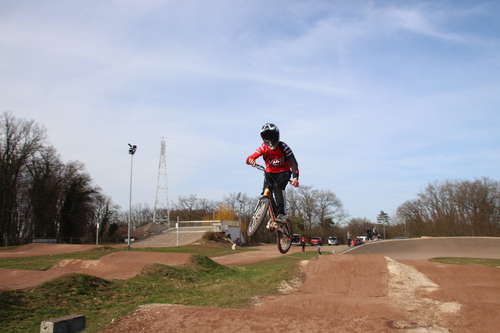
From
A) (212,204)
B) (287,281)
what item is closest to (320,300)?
(287,281)

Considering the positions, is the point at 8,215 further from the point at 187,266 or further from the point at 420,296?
the point at 420,296

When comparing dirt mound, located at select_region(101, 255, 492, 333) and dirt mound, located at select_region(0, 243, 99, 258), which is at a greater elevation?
dirt mound, located at select_region(101, 255, 492, 333)

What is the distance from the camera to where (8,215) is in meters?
56.6

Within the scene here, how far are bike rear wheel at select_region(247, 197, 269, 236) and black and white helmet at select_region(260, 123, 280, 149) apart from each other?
1141mm

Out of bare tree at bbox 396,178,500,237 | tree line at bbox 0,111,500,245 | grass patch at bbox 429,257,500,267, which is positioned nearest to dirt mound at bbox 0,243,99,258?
tree line at bbox 0,111,500,245

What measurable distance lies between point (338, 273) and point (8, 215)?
185 feet

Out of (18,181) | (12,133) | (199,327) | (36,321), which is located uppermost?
(12,133)

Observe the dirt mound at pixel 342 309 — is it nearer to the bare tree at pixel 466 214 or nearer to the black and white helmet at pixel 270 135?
the black and white helmet at pixel 270 135

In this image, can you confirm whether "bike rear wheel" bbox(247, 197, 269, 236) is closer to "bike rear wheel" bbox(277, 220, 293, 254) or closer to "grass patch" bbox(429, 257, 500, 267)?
"bike rear wheel" bbox(277, 220, 293, 254)

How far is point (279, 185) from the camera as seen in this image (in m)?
7.22

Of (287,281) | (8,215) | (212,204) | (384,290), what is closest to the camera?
(384,290)

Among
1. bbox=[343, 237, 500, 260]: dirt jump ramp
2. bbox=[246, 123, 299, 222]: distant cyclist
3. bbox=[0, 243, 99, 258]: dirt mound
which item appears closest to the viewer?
bbox=[246, 123, 299, 222]: distant cyclist

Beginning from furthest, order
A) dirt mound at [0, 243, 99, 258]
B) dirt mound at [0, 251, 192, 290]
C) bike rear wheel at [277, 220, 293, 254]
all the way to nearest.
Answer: dirt mound at [0, 243, 99, 258] < dirt mound at [0, 251, 192, 290] < bike rear wheel at [277, 220, 293, 254]

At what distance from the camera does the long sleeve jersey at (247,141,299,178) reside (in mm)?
7227
